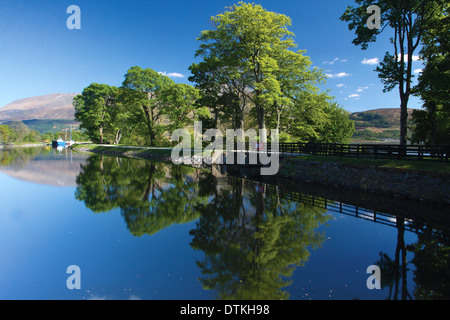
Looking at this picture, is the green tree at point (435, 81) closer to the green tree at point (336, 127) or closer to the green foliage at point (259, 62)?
the green foliage at point (259, 62)

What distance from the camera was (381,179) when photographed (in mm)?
16422

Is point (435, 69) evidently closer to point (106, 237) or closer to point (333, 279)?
point (333, 279)

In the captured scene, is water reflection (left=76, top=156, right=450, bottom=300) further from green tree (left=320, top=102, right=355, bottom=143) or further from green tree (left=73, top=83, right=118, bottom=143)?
green tree (left=73, top=83, right=118, bottom=143)

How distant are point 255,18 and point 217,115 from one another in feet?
55.9

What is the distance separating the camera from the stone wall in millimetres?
13773

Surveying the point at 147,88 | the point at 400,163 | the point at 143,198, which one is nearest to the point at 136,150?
the point at 147,88

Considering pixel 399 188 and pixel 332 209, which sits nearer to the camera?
pixel 332 209

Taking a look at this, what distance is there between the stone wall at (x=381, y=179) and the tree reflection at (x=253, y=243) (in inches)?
245

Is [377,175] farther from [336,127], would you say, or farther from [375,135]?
[375,135]

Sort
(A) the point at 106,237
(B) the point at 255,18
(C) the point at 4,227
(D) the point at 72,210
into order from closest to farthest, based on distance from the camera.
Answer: (A) the point at 106,237 < (C) the point at 4,227 < (D) the point at 72,210 < (B) the point at 255,18
